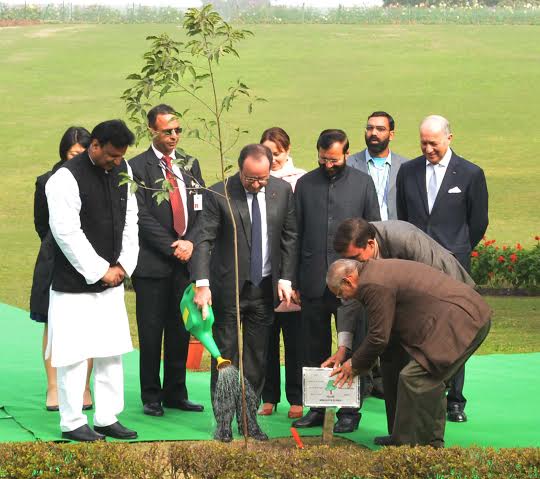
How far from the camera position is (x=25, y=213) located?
25.9 metres

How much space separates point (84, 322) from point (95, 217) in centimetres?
70

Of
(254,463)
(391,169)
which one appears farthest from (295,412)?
(254,463)

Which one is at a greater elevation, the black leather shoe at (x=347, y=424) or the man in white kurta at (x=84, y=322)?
the man in white kurta at (x=84, y=322)

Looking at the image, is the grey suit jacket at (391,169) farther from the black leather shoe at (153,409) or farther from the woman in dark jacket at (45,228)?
the black leather shoe at (153,409)

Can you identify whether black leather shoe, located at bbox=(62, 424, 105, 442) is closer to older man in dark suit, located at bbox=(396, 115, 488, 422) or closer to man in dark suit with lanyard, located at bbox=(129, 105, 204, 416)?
man in dark suit with lanyard, located at bbox=(129, 105, 204, 416)

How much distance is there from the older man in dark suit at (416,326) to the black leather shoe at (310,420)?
46.2 inches

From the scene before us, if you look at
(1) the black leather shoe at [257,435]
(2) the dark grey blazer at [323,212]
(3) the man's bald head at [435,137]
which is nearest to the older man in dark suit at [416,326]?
(1) the black leather shoe at [257,435]

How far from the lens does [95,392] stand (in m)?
8.27

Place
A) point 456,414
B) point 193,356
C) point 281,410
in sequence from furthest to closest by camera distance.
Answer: point 193,356, point 281,410, point 456,414

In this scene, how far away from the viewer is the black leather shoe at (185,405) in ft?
29.8

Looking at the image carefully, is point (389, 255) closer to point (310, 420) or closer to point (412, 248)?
point (412, 248)

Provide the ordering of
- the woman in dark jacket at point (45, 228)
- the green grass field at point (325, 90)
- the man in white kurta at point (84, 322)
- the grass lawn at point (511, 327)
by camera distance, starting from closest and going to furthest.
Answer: the man in white kurta at point (84, 322) < the woman in dark jacket at point (45, 228) < the grass lawn at point (511, 327) < the green grass field at point (325, 90)

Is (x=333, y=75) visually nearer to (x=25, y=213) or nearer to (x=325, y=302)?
(x=25, y=213)

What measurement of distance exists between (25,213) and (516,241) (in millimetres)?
10432
